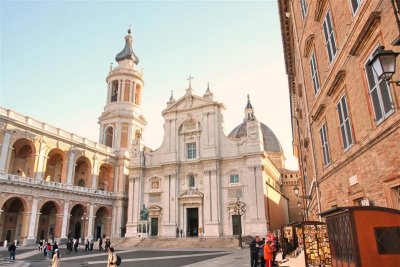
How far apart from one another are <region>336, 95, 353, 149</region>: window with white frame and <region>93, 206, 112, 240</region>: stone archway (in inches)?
1626

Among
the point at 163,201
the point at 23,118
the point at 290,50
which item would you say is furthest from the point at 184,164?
the point at 290,50

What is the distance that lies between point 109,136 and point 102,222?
1448cm

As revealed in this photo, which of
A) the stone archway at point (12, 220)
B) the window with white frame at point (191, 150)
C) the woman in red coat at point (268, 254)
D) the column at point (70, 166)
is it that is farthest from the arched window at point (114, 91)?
the woman in red coat at point (268, 254)

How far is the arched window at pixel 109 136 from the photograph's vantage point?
51.0 m

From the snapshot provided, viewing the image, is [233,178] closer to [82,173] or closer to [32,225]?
[82,173]

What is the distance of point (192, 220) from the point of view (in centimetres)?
3859

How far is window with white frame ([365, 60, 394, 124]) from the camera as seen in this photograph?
6.07 m

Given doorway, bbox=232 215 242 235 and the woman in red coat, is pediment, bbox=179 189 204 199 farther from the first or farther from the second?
the woman in red coat

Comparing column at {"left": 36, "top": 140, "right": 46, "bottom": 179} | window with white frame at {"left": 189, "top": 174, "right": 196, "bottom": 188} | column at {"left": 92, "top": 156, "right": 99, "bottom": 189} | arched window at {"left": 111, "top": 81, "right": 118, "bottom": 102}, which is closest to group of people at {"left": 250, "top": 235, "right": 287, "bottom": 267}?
window with white frame at {"left": 189, "top": 174, "right": 196, "bottom": 188}

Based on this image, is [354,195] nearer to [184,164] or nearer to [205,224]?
[205,224]

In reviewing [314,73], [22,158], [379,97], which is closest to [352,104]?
[379,97]

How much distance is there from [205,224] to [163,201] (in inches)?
272

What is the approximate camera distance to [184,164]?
40.4 m

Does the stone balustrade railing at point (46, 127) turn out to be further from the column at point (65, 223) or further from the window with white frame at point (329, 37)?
the window with white frame at point (329, 37)
